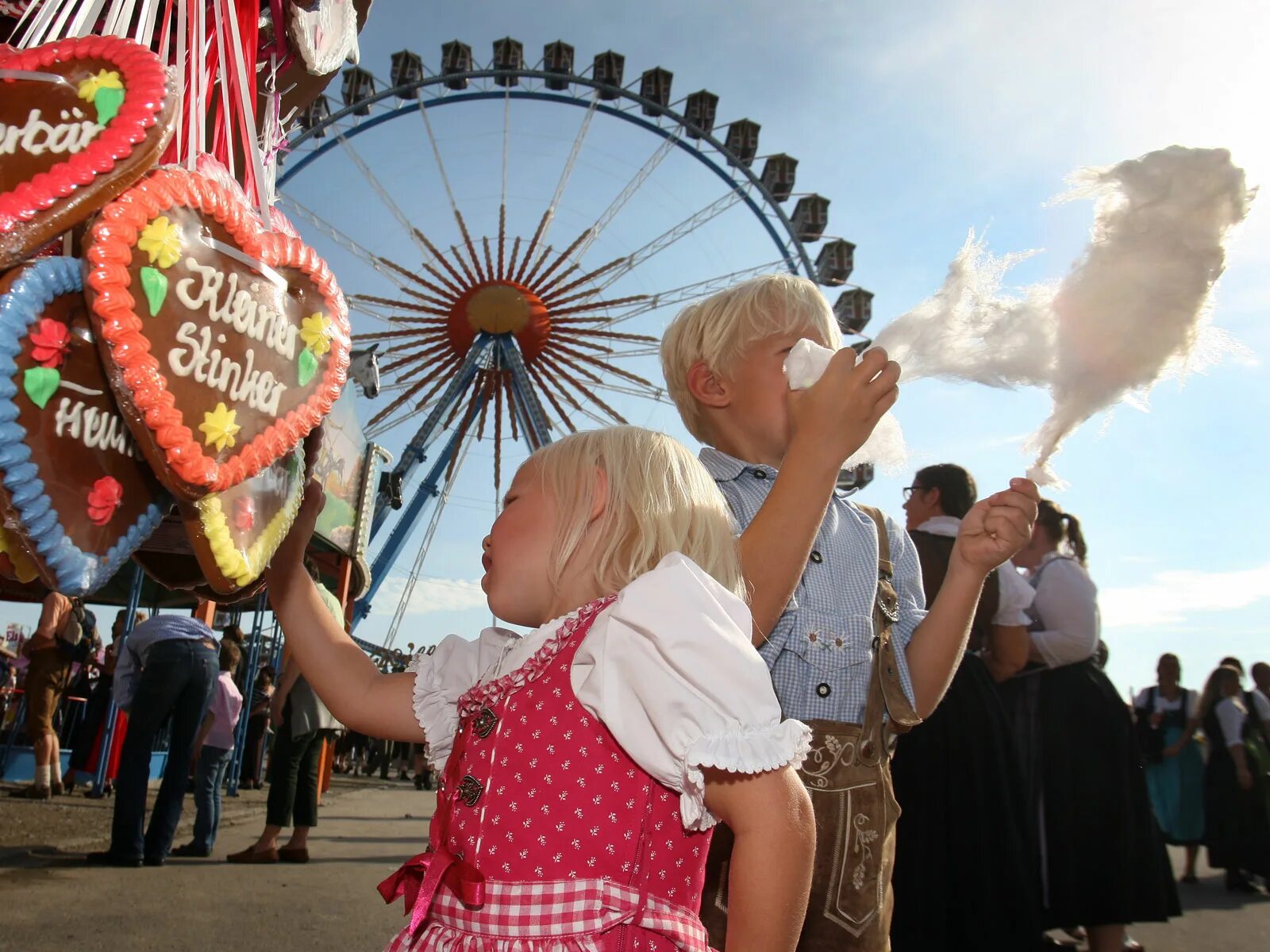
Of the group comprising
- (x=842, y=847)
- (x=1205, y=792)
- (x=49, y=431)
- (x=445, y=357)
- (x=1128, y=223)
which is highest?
(x=445, y=357)

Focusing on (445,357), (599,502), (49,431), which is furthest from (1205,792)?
(445,357)

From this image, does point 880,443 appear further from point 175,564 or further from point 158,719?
point 158,719

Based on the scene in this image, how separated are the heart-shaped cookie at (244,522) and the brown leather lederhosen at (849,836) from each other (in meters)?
0.73

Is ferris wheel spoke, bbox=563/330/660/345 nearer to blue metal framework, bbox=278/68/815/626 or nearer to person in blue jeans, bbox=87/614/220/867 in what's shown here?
blue metal framework, bbox=278/68/815/626

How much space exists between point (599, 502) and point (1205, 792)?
260 inches

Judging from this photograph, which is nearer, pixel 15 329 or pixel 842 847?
pixel 15 329

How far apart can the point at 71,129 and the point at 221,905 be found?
3.54 metres

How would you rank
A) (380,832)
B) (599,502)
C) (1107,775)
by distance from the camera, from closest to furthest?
(599,502), (1107,775), (380,832)

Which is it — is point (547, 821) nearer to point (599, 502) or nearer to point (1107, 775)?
point (599, 502)

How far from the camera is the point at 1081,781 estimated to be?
330cm

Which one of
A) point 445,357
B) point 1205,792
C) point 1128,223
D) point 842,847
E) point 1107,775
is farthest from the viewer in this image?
point 445,357

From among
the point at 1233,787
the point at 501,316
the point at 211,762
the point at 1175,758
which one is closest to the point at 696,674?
the point at 211,762

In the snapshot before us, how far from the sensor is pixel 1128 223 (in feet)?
4.82

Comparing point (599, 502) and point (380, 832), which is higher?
point (599, 502)
